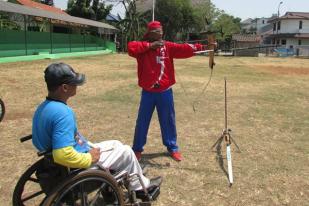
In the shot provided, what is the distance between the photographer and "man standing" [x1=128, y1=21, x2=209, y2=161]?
4.72 meters

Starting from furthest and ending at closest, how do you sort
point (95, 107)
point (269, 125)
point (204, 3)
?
point (204, 3) → point (95, 107) → point (269, 125)

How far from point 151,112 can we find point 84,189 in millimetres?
2131

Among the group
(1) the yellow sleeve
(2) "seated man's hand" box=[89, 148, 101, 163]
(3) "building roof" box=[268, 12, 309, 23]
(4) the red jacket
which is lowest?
(2) "seated man's hand" box=[89, 148, 101, 163]

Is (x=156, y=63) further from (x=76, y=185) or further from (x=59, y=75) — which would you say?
(x=76, y=185)

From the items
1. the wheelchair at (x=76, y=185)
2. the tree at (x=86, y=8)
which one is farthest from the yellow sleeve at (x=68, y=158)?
the tree at (x=86, y=8)

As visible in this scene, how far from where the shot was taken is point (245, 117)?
7.92 metres

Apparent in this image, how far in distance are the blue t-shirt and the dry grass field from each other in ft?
4.64

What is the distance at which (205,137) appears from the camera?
6305 millimetres

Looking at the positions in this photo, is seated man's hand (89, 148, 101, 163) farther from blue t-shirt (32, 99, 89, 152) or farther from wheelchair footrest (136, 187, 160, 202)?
wheelchair footrest (136, 187, 160, 202)

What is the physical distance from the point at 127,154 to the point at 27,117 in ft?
15.4

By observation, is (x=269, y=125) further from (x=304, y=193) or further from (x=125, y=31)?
(x=125, y=31)

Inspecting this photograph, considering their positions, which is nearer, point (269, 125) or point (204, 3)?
Result: point (269, 125)

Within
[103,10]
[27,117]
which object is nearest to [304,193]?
[27,117]

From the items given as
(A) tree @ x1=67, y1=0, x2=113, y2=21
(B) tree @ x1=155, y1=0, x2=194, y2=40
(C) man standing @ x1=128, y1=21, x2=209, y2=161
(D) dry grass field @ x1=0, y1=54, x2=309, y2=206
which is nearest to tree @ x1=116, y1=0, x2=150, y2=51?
(A) tree @ x1=67, y1=0, x2=113, y2=21
